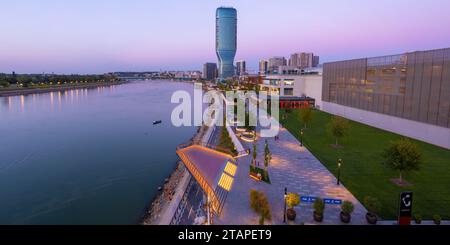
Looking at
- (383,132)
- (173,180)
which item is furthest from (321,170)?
(383,132)

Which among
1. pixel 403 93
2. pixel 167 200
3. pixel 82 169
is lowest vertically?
pixel 82 169

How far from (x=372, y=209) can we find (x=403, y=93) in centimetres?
2706

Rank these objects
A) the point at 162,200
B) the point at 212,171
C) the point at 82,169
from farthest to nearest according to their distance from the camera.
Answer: the point at 82,169 < the point at 162,200 < the point at 212,171

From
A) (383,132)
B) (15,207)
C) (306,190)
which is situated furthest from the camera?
(383,132)

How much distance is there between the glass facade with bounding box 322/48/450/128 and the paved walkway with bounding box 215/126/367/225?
15.3 meters

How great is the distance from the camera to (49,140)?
1757 inches

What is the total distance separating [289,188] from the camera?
20.0 m

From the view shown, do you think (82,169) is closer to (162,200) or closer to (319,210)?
(162,200)
